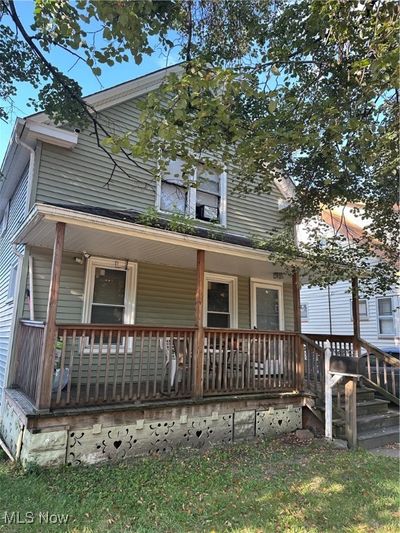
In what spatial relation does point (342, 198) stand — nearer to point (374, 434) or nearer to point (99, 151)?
point (374, 434)

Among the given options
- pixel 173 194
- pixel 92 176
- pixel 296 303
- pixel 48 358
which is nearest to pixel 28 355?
pixel 48 358

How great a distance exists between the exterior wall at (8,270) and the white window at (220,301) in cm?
411

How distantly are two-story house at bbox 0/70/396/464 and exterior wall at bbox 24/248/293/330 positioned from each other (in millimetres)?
24

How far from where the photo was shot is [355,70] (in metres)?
4.86

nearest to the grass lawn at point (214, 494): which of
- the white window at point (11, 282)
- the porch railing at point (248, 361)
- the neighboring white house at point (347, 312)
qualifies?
the porch railing at point (248, 361)

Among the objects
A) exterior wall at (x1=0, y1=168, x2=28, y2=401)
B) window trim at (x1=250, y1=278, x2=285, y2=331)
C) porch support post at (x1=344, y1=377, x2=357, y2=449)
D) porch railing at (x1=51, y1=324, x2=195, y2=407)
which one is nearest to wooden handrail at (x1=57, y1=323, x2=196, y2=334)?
porch railing at (x1=51, y1=324, x2=195, y2=407)

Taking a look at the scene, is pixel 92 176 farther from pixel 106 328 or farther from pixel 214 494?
pixel 214 494

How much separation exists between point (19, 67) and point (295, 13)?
4.53 metres

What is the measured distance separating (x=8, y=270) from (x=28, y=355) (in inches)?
122

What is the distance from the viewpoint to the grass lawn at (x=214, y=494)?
346 centimetres

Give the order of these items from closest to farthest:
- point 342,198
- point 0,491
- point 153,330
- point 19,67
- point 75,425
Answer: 1. point 0,491
2. point 75,425
3. point 153,330
4. point 19,67
5. point 342,198

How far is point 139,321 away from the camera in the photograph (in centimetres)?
769

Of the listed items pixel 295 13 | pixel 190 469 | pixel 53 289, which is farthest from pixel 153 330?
pixel 295 13

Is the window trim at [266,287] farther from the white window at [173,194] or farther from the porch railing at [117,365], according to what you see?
the porch railing at [117,365]
